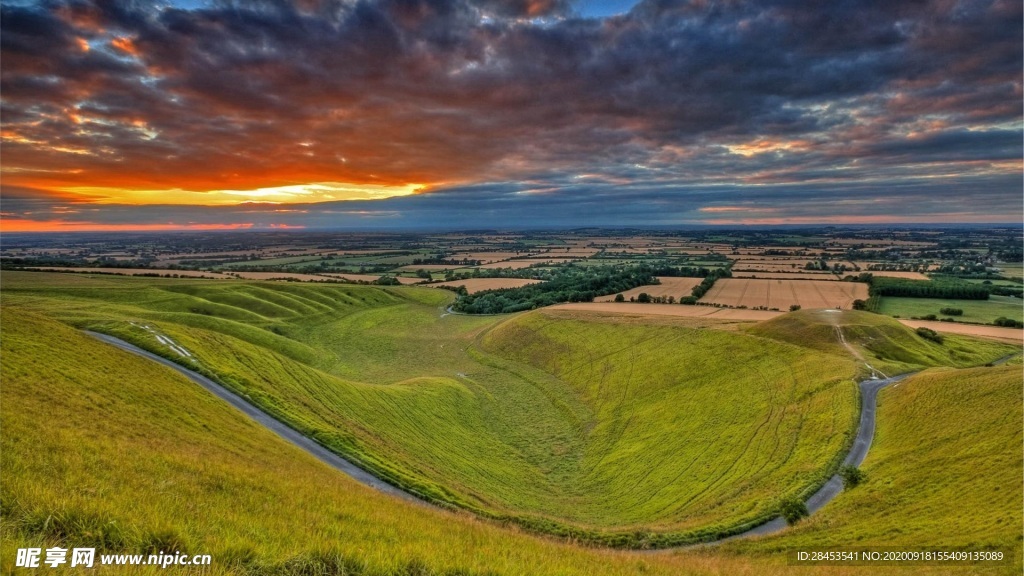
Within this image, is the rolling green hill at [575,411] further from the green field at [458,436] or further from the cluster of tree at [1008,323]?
the cluster of tree at [1008,323]

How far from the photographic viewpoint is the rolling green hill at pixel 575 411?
27906 millimetres

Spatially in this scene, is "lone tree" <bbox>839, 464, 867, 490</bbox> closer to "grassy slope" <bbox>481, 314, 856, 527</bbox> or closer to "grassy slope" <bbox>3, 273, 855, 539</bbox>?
"grassy slope" <bbox>481, 314, 856, 527</bbox>

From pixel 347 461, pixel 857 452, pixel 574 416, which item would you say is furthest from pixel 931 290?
pixel 347 461

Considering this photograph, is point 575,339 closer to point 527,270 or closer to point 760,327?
point 760,327

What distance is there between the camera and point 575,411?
5175cm

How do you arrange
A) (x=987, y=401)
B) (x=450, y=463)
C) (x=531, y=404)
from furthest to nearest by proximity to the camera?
(x=531, y=404), (x=450, y=463), (x=987, y=401)

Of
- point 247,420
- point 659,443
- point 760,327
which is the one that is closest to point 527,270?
point 760,327

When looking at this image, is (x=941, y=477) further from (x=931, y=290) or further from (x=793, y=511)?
(x=931, y=290)

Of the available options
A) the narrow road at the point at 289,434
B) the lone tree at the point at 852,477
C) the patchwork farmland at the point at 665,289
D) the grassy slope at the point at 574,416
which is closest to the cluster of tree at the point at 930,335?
the grassy slope at the point at 574,416

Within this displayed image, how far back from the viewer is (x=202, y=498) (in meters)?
9.86

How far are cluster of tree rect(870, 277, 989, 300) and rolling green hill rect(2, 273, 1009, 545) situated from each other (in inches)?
2063

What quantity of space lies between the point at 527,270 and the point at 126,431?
563 ft

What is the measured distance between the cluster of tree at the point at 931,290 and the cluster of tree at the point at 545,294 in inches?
2248

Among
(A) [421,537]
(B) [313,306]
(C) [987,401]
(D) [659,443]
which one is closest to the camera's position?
(A) [421,537]
